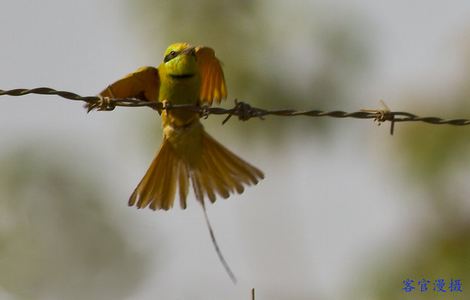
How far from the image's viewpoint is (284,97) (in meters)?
12.8

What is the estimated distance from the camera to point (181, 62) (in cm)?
685

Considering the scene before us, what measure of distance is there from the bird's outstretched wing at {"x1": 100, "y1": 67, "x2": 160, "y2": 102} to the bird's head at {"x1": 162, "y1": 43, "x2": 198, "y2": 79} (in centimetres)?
9

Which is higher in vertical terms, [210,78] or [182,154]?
[210,78]

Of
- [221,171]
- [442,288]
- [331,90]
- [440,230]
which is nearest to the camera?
[221,171]

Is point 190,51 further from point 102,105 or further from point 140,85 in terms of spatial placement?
point 102,105

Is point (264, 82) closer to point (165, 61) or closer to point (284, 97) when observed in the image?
point (284, 97)

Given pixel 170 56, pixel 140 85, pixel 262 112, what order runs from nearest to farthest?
pixel 262 112 < pixel 140 85 < pixel 170 56

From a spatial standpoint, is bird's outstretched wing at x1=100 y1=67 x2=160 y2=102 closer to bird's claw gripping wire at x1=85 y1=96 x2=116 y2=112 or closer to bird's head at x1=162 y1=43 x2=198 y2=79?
bird's head at x1=162 y1=43 x2=198 y2=79

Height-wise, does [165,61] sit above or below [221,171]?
above

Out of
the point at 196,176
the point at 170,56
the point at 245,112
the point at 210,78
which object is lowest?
the point at 196,176

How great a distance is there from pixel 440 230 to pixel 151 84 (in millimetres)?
4931

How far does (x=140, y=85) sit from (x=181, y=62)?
0.30 metres

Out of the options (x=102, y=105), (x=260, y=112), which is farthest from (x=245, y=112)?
(x=102, y=105)

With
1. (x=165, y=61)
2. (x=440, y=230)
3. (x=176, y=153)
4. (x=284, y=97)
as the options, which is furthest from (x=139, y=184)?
(x=284, y=97)
